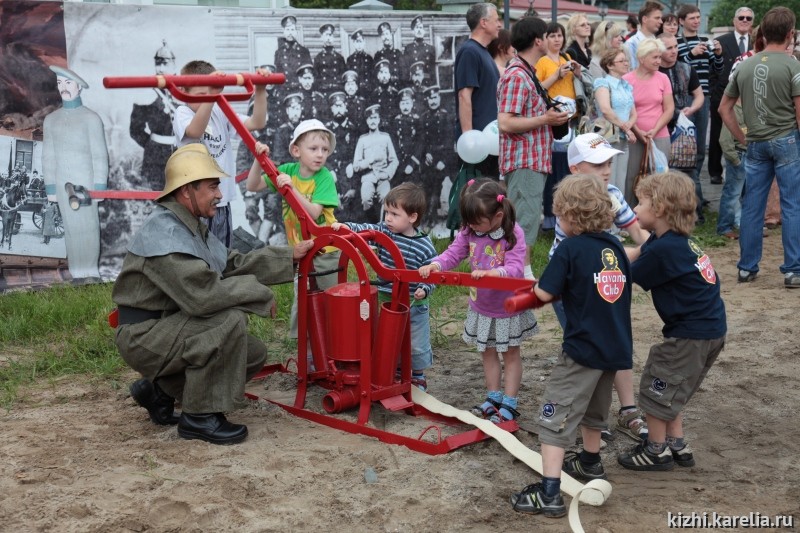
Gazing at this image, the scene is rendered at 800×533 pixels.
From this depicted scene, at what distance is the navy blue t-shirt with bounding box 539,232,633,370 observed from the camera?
3.99m

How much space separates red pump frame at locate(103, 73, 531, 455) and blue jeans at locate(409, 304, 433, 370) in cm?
31

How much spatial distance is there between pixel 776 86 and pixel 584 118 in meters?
2.01

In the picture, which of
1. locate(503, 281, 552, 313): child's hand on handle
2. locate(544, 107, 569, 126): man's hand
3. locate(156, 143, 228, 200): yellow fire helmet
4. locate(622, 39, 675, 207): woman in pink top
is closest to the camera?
locate(503, 281, 552, 313): child's hand on handle

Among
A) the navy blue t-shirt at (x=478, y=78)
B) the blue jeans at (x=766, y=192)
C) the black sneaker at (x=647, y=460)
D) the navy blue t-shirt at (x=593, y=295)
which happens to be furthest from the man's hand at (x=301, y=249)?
the blue jeans at (x=766, y=192)

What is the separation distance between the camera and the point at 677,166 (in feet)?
32.3

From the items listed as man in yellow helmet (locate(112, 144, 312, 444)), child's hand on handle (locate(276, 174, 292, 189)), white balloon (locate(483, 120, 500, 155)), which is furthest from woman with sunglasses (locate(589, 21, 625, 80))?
man in yellow helmet (locate(112, 144, 312, 444))

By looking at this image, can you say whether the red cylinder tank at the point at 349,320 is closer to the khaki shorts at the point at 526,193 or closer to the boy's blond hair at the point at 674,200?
the boy's blond hair at the point at 674,200

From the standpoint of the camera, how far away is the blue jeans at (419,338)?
5426 millimetres

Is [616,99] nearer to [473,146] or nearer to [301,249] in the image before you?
[473,146]

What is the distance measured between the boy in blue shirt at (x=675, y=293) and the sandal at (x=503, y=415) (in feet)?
2.46

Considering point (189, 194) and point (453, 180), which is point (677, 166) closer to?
point (453, 180)

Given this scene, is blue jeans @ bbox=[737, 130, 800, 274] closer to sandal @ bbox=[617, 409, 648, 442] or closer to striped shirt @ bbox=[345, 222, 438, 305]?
sandal @ bbox=[617, 409, 648, 442]

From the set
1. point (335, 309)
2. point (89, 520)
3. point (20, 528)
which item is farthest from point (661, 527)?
point (20, 528)

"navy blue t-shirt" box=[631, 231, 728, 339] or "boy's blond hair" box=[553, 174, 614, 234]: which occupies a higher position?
"boy's blond hair" box=[553, 174, 614, 234]
